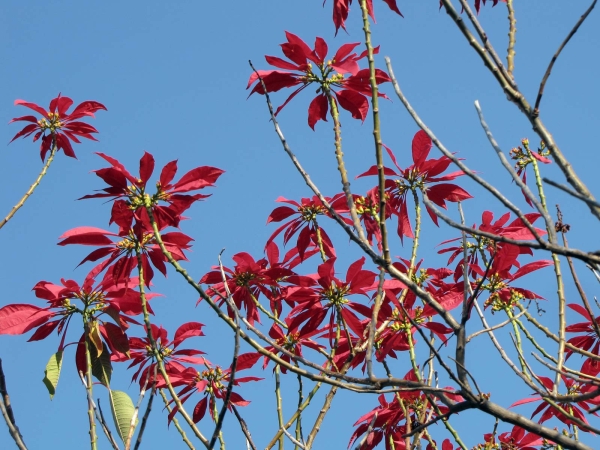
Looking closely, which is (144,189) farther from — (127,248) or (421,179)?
(421,179)

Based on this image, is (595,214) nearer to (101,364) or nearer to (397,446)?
(101,364)

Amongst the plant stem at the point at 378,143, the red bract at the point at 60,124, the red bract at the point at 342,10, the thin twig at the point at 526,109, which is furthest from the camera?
the red bract at the point at 60,124

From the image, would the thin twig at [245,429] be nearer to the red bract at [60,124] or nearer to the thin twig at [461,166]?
the thin twig at [461,166]

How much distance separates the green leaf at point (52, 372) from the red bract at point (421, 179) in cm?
115

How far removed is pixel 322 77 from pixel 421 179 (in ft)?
1.61

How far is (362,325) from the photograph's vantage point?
7.80 ft

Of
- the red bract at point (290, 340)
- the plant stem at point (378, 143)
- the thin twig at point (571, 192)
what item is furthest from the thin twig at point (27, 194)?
the thin twig at point (571, 192)

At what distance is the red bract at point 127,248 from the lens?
2256 mm

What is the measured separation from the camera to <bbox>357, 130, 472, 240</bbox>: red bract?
2.54 meters

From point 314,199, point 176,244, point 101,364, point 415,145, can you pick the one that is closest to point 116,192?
point 176,244

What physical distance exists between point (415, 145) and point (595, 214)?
137 centimetres

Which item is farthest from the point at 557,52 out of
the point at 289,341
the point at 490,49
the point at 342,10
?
the point at 289,341

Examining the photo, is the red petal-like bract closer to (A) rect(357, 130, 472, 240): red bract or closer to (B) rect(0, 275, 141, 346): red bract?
(B) rect(0, 275, 141, 346): red bract

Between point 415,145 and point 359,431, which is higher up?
point 415,145
